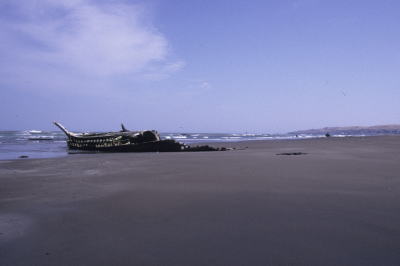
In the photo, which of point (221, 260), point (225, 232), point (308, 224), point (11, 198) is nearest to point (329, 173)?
point (308, 224)

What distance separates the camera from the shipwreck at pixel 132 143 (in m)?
21.6

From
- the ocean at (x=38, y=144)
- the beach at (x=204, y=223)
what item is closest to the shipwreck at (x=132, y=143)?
the ocean at (x=38, y=144)

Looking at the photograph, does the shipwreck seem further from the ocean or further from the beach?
the beach

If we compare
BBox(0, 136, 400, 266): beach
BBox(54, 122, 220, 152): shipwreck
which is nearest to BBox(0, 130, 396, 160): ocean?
BBox(54, 122, 220, 152): shipwreck

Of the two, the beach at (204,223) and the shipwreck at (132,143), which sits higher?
the shipwreck at (132,143)

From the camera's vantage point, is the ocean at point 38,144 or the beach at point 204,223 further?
the ocean at point 38,144

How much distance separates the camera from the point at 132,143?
22.8 m

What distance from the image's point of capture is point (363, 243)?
3221 mm

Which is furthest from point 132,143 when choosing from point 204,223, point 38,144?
point 204,223

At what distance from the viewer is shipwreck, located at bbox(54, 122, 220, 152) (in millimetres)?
21625

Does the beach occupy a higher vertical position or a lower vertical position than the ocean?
lower

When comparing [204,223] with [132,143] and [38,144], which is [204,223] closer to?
[132,143]

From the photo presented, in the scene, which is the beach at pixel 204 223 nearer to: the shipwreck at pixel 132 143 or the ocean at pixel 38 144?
the ocean at pixel 38 144

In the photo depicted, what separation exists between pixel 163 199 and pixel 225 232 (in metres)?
2.14
